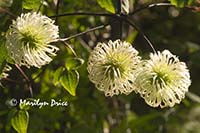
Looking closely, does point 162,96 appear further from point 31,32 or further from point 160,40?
point 160,40

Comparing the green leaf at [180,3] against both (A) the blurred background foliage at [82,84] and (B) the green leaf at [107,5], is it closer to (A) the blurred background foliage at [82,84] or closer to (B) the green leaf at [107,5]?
(A) the blurred background foliage at [82,84]

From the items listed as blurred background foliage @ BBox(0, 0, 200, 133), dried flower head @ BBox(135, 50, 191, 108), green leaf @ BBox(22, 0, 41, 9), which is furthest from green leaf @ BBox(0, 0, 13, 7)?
dried flower head @ BBox(135, 50, 191, 108)

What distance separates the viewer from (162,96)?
1.20m

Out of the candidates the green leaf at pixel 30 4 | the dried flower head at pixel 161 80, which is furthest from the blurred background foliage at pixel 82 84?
the dried flower head at pixel 161 80

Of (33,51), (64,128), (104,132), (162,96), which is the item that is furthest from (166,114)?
(33,51)

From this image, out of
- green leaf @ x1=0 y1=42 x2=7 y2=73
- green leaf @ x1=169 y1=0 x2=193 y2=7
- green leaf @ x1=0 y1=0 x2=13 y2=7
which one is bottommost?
green leaf @ x1=0 y1=42 x2=7 y2=73

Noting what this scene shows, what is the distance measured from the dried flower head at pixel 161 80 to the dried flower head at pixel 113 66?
23 mm

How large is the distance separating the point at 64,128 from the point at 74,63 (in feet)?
1.67

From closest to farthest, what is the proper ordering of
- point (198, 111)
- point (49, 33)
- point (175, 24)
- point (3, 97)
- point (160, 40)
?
point (49, 33)
point (3, 97)
point (160, 40)
point (175, 24)
point (198, 111)

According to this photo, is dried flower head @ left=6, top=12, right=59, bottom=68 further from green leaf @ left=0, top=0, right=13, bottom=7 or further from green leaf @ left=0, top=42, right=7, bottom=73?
green leaf @ left=0, top=0, right=13, bottom=7

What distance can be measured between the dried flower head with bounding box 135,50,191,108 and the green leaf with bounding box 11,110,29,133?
23cm

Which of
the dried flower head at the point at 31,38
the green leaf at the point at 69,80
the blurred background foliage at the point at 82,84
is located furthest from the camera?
the blurred background foliage at the point at 82,84

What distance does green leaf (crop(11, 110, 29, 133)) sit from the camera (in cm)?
122

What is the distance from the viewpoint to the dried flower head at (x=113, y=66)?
1.19 metres
